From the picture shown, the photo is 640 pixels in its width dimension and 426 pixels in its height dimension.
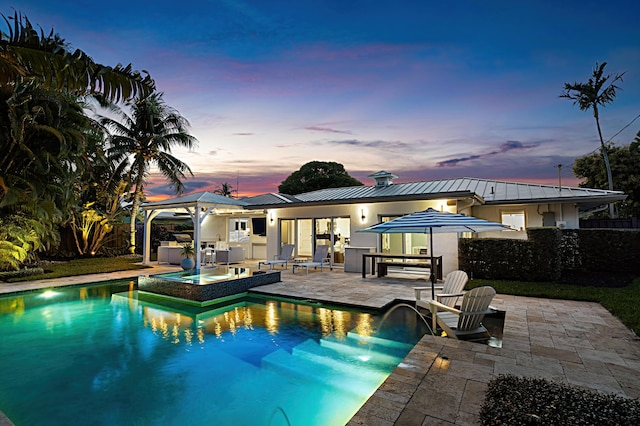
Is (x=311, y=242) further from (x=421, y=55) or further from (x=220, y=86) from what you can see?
(x=421, y=55)

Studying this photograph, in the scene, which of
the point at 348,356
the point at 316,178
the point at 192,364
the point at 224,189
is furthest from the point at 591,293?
the point at 224,189

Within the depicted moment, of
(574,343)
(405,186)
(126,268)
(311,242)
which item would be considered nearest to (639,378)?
(574,343)

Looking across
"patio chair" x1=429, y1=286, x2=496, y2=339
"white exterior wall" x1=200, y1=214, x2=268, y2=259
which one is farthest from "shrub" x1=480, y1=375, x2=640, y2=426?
"white exterior wall" x1=200, y1=214, x2=268, y2=259

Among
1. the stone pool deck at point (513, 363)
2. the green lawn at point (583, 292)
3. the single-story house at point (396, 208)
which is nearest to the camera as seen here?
the stone pool deck at point (513, 363)

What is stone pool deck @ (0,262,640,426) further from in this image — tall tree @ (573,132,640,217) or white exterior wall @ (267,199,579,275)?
tall tree @ (573,132,640,217)

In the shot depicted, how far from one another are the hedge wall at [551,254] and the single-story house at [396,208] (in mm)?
899

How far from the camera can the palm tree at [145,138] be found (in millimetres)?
18078

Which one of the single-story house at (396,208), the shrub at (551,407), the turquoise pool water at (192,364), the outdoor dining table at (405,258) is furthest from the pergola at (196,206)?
the shrub at (551,407)

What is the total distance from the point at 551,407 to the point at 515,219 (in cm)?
1205

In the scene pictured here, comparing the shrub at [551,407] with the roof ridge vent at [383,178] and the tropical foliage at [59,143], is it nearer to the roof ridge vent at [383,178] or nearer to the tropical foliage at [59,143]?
the tropical foliage at [59,143]

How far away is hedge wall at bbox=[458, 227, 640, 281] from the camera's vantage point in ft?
31.8

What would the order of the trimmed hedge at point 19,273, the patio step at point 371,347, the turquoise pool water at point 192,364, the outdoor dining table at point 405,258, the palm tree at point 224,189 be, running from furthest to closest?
the palm tree at point 224,189 → the trimmed hedge at point 19,273 → the outdoor dining table at point 405,258 → the patio step at point 371,347 → the turquoise pool water at point 192,364

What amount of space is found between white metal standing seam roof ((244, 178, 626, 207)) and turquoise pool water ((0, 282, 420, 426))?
5.89 metres

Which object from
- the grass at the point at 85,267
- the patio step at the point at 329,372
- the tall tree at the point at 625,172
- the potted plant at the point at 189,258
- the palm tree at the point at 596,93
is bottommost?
the patio step at the point at 329,372
